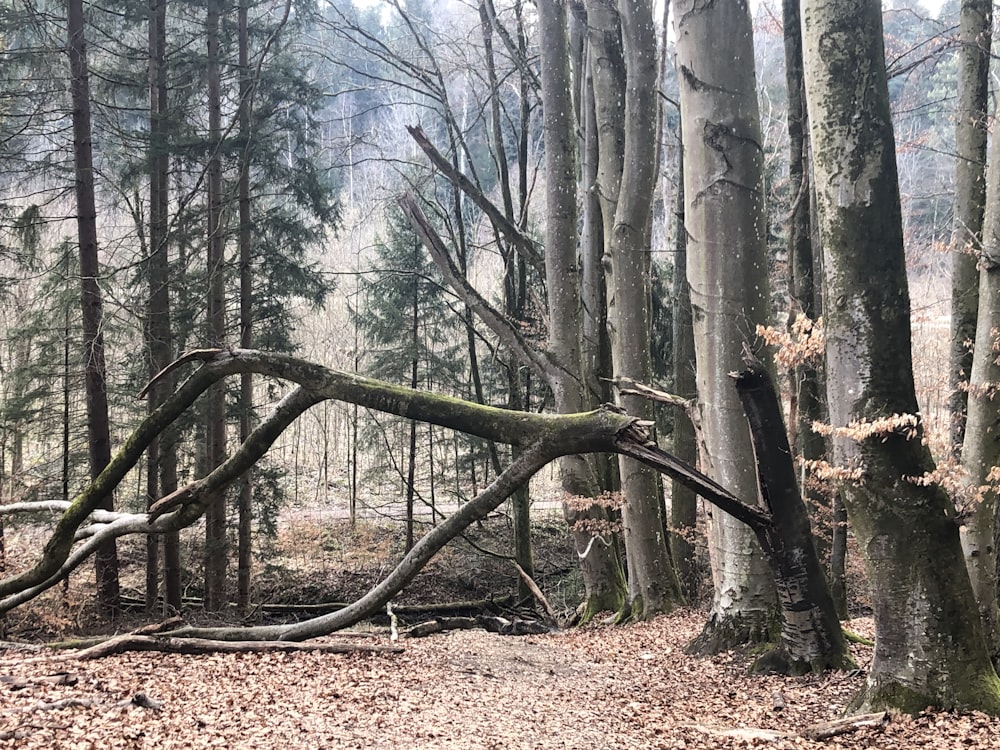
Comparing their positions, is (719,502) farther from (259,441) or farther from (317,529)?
(317,529)

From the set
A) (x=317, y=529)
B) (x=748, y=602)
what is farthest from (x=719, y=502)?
(x=317, y=529)

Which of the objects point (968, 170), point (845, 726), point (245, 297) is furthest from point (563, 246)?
point (845, 726)

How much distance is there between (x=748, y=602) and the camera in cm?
594

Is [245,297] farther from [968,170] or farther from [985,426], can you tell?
[985,426]

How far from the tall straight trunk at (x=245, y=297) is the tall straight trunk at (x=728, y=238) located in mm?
9614

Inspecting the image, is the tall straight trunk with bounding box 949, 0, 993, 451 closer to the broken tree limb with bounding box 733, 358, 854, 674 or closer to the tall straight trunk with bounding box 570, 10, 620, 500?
the broken tree limb with bounding box 733, 358, 854, 674

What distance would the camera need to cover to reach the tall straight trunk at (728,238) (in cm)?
570

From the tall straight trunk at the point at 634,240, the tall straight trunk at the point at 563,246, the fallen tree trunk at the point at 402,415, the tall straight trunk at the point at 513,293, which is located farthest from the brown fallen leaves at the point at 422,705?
the tall straight trunk at the point at 513,293

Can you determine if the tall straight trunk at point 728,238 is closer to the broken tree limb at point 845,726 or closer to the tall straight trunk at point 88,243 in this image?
the broken tree limb at point 845,726

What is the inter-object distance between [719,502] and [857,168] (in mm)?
2163

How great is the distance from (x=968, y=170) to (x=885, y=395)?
183 inches

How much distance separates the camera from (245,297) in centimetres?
1343

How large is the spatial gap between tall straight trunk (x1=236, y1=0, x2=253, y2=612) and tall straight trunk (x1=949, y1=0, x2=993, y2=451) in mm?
11006

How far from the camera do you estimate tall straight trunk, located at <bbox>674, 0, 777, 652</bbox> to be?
570 centimetres
